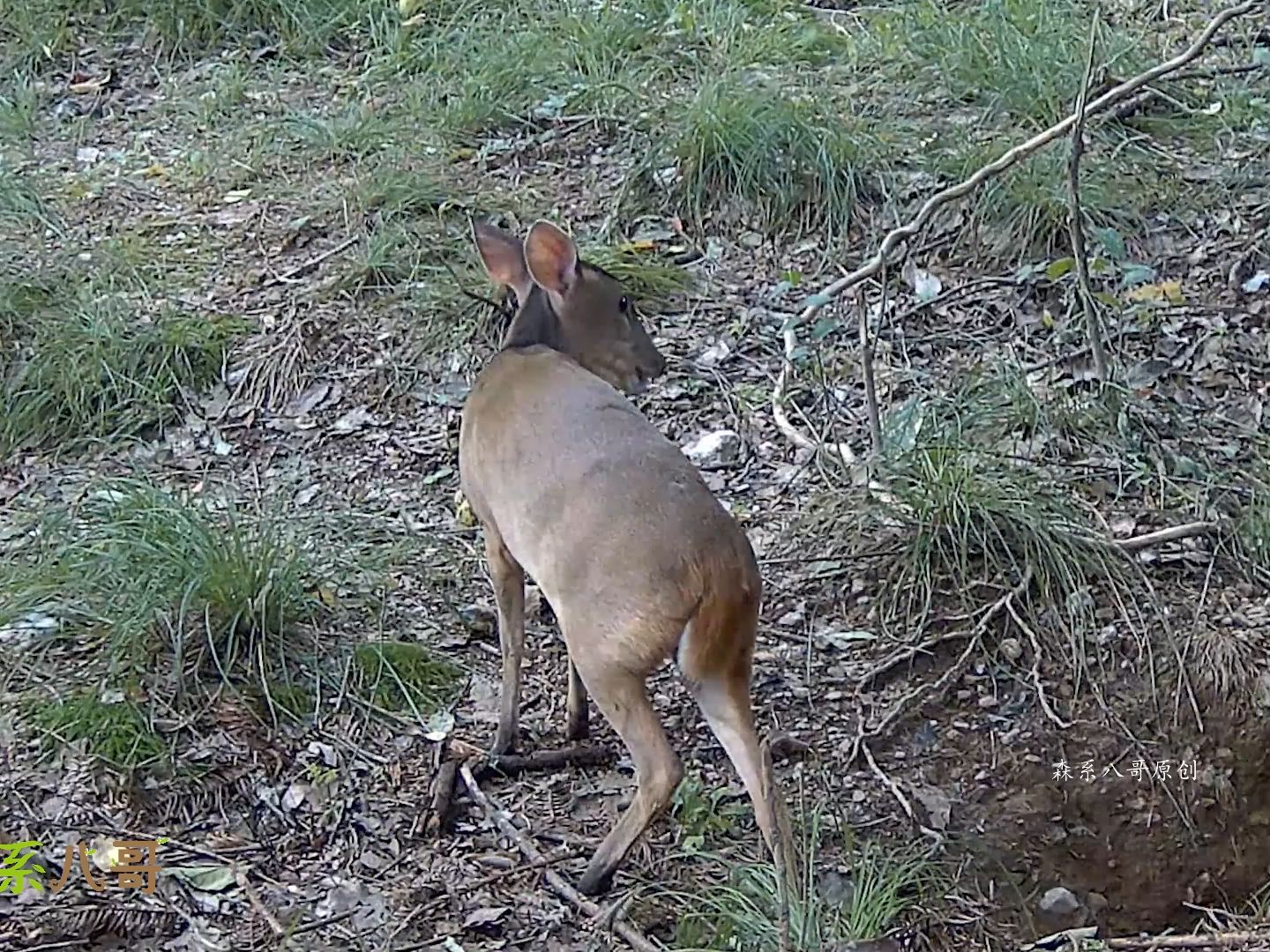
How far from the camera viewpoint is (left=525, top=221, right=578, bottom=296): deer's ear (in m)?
4.27

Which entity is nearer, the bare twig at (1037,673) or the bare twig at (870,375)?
the bare twig at (1037,673)

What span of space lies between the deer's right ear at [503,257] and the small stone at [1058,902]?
1.86 meters

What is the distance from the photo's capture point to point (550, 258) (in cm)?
433

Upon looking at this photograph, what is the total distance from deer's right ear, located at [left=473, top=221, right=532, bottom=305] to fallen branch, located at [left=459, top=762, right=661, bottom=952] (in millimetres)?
1234

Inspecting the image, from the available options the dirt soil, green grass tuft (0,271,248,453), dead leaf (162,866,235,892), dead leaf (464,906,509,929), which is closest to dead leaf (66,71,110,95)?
green grass tuft (0,271,248,453)

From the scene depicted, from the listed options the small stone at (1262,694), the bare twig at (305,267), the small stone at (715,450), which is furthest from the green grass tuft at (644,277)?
the small stone at (1262,694)

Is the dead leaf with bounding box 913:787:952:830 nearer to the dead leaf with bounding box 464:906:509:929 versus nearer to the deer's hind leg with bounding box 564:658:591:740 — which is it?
the deer's hind leg with bounding box 564:658:591:740

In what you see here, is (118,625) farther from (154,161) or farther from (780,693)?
(154,161)

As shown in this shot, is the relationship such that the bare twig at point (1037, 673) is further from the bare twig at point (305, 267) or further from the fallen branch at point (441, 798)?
the bare twig at point (305, 267)

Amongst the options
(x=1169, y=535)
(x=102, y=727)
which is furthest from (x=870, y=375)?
(x=102, y=727)

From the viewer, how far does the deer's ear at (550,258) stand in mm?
4270

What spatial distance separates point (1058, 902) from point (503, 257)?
2.00 m

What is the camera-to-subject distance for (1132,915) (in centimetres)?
388

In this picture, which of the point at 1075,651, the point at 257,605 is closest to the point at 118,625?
the point at 257,605
